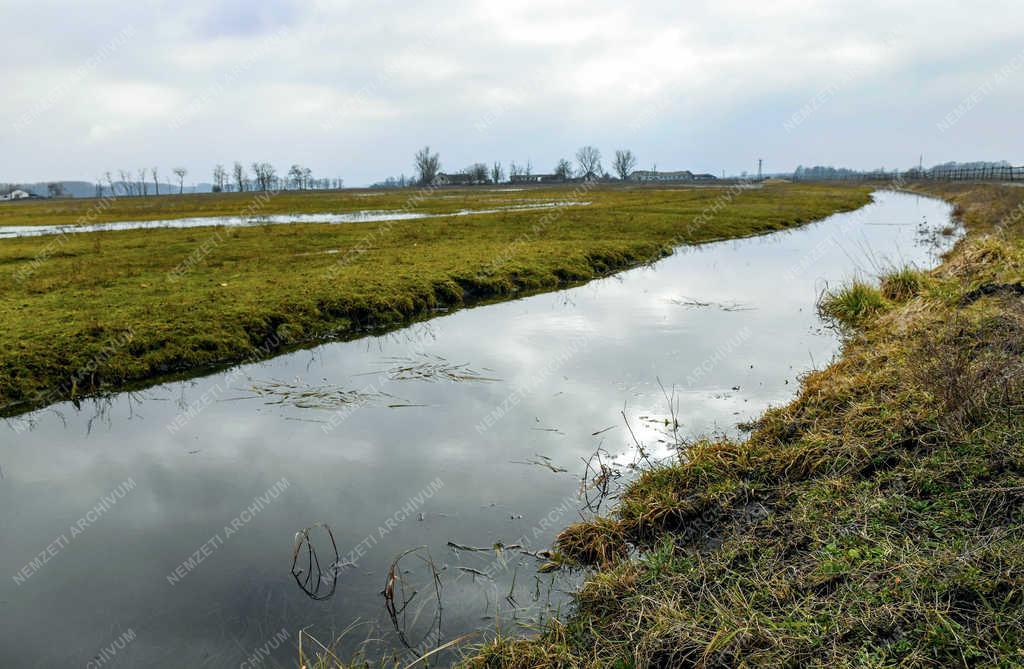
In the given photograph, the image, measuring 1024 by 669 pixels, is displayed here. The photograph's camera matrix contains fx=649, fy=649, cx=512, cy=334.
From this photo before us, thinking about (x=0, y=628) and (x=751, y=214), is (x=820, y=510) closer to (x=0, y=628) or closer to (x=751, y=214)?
(x=0, y=628)

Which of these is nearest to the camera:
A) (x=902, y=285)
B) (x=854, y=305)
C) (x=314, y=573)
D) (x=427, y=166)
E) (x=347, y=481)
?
(x=314, y=573)

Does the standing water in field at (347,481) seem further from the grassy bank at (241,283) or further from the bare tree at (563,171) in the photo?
the bare tree at (563,171)

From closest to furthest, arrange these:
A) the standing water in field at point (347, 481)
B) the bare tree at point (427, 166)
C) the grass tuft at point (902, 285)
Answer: the standing water in field at point (347, 481), the grass tuft at point (902, 285), the bare tree at point (427, 166)

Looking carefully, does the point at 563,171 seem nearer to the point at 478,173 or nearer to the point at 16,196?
the point at 478,173

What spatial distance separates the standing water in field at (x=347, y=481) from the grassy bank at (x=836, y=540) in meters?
0.81

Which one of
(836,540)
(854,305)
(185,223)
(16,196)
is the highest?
(16,196)

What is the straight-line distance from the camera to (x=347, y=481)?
8.53m

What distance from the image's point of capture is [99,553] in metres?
7.04

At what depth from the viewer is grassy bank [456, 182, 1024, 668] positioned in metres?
4.65

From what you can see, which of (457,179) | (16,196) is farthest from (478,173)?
(16,196)

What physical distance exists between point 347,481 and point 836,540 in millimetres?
5752

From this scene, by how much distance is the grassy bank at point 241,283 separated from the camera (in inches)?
528

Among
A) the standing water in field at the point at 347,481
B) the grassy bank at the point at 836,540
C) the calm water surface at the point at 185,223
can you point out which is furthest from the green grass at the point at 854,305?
the calm water surface at the point at 185,223

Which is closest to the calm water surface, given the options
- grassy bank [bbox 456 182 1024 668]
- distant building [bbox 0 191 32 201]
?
grassy bank [bbox 456 182 1024 668]
